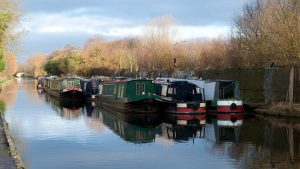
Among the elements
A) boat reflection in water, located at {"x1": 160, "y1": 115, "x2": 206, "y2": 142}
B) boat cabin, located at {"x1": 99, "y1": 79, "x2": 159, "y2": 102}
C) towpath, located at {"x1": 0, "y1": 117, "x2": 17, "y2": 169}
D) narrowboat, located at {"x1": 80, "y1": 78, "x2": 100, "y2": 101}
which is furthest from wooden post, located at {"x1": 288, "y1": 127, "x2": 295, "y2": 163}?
narrowboat, located at {"x1": 80, "y1": 78, "x2": 100, "y2": 101}

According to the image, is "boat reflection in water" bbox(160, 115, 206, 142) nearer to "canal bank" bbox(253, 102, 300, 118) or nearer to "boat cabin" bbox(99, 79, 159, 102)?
"boat cabin" bbox(99, 79, 159, 102)

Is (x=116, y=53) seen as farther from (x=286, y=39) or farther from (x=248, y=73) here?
(x=286, y=39)

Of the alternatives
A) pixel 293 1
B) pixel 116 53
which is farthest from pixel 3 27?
pixel 116 53

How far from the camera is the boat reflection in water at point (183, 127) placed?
2428 centimetres

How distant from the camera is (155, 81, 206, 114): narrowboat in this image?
107 ft

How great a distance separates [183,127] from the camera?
27.7m

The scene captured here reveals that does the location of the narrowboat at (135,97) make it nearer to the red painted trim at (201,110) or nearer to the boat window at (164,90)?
the boat window at (164,90)

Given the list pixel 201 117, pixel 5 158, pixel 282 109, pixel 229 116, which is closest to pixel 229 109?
pixel 229 116

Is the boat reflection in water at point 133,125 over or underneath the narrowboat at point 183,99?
underneath

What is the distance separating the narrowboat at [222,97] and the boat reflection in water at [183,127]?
1501 millimetres

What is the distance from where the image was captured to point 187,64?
58.0 m

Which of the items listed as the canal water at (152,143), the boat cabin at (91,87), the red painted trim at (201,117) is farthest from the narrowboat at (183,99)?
the boat cabin at (91,87)

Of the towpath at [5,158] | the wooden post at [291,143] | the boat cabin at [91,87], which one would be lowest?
the wooden post at [291,143]

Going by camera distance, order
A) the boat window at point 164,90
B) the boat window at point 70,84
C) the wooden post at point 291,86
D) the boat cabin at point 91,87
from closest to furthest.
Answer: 1. the wooden post at point 291,86
2. the boat window at point 164,90
3. the boat cabin at point 91,87
4. the boat window at point 70,84
